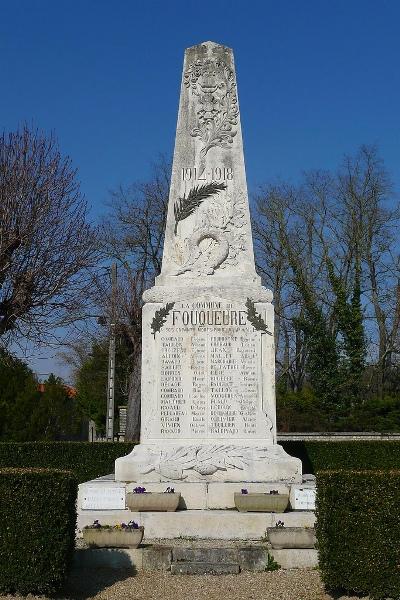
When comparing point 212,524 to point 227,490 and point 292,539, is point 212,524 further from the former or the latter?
point 292,539

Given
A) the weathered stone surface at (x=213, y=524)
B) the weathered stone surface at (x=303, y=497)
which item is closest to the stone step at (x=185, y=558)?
the weathered stone surface at (x=213, y=524)

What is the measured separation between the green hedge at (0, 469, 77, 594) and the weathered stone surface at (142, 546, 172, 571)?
115 cm

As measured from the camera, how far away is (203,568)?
7.30 m

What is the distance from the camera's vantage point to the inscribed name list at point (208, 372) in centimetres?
1002

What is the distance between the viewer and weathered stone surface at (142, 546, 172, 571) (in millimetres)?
7395

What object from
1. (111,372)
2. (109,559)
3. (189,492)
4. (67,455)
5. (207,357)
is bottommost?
(109,559)

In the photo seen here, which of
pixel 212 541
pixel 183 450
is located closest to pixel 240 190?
pixel 183 450

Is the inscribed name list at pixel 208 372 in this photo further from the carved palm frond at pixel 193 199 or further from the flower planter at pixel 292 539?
the flower planter at pixel 292 539

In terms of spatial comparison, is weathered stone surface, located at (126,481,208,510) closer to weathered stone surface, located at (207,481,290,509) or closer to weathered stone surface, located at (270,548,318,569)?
weathered stone surface, located at (207,481,290,509)

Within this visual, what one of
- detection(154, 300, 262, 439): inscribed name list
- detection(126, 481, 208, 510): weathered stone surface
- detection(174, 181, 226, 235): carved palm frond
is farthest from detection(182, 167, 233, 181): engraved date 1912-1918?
detection(126, 481, 208, 510): weathered stone surface

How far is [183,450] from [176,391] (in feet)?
2.75

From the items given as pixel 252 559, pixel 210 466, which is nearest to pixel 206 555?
pixel 252 559

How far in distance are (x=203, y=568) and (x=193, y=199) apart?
5.52 meters

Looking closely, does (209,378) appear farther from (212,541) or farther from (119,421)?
(119,421)
